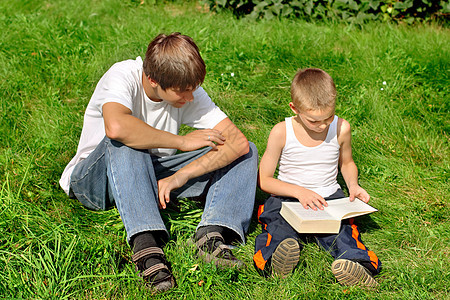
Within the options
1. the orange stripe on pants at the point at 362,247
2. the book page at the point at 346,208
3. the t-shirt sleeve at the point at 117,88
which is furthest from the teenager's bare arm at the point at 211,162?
the orange stripe on pants at the point at 362,247

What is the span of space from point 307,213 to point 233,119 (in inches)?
61.4

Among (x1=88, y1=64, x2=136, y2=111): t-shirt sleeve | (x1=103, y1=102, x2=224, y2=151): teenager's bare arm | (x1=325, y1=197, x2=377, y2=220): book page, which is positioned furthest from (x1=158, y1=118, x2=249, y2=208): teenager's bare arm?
(x1=325, y1=197, x2=377, y2=220): book page

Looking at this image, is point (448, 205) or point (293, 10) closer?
point (448, 205)

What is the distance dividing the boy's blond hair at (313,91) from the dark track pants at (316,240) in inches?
24.2

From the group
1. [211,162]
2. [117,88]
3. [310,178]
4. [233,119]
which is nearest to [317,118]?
[310,178]

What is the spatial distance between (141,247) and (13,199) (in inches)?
36.0

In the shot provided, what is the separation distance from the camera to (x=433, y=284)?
8.04ft

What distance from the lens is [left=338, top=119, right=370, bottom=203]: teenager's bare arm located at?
285 cm

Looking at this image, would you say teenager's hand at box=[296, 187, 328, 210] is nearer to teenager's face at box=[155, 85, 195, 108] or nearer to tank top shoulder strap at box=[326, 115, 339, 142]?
tank top shoulder strap at box=[326, 115, 339, 142]

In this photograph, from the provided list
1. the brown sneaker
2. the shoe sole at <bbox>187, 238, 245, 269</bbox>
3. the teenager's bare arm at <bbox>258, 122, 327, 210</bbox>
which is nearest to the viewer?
the brown sneaker

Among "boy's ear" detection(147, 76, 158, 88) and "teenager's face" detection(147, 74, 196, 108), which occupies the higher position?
"boy's ear" detection(147, 76, 158, 88)

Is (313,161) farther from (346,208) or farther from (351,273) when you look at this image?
(351,273)

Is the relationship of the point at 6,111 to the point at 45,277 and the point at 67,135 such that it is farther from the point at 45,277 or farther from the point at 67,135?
the point at 45,277

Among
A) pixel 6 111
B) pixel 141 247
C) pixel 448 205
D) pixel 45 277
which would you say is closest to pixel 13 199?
pixel 45 277
